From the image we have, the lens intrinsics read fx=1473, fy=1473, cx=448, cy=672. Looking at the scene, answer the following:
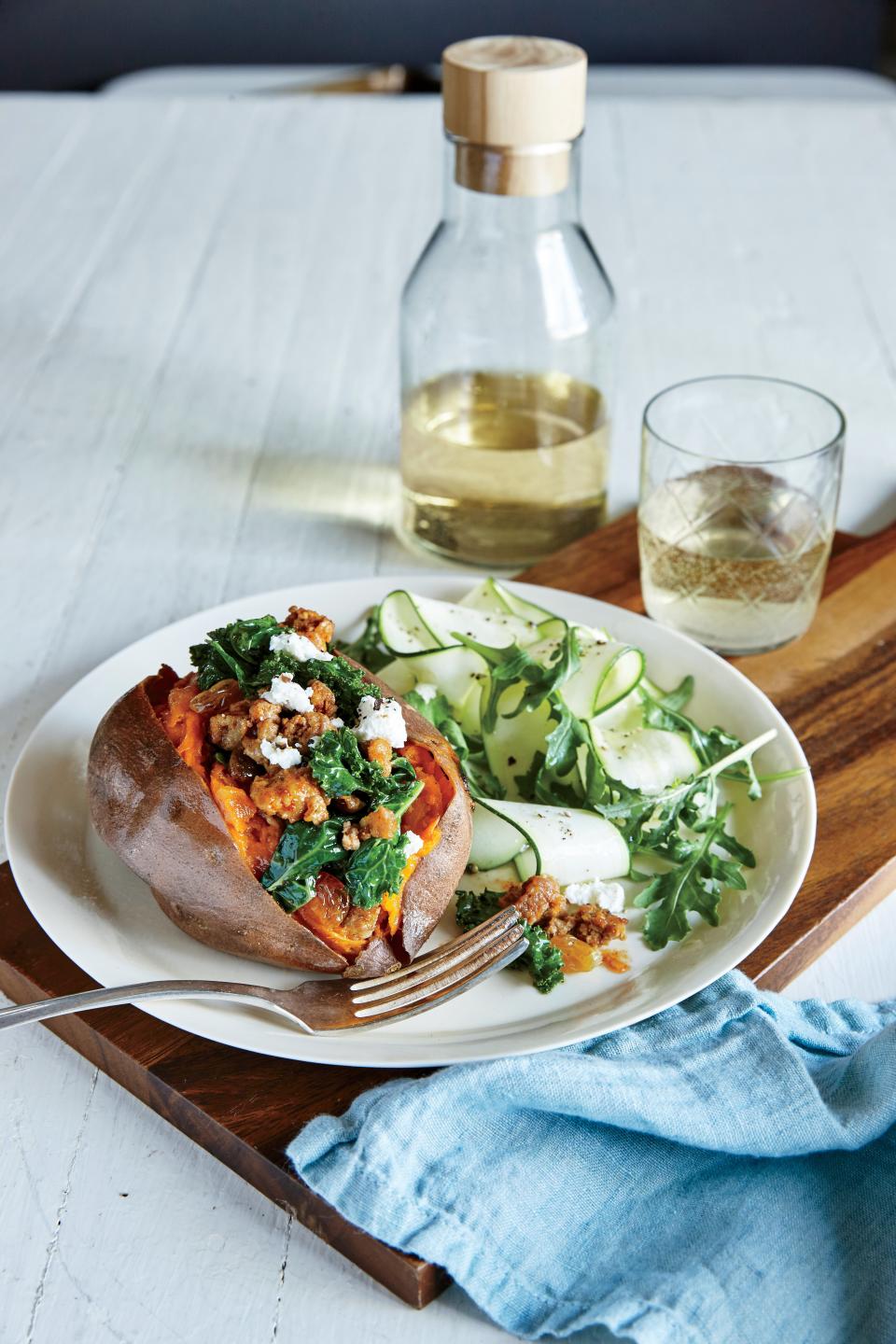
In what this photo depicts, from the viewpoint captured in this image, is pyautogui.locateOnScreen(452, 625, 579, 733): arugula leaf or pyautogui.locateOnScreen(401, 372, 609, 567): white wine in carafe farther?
pyautogui.locateOnScreen(401, 372, 609, 567): white wine in carafe

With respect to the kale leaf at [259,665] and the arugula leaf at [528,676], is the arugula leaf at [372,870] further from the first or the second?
the arugula leaf at [528,676]

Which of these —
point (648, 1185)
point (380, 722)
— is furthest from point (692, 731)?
point (648, 1185)

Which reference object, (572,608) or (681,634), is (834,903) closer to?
(681,634)

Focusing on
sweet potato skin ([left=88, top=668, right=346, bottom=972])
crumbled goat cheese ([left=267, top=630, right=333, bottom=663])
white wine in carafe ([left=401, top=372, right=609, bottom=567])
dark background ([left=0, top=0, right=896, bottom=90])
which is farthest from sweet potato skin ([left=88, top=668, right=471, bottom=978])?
dark background ([left=0, top=0, right=896, bottom=90])

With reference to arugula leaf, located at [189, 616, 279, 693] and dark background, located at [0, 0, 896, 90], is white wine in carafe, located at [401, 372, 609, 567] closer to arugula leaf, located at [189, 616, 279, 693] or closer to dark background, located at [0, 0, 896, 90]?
arugula leaf, located at [189, 616, 279, 693]

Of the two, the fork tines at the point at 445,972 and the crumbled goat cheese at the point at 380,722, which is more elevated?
the crumbled goat cheese at the point at 380,722

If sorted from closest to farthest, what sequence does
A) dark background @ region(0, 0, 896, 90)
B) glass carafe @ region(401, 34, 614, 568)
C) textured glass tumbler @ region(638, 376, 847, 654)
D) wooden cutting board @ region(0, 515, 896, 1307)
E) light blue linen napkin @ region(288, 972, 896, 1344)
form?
light blue linen napkin @ region(288, 972, 896, 1344), wooden cutting board @ region(0, 515, 896, 1307), textured glass tumbler @ region(638, 376, 847, 654), glass carafe @ region(401, 34, 614, 568), dark background @ region(0, 0, 896, 90)

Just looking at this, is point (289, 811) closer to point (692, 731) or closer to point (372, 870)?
point (372, 870)

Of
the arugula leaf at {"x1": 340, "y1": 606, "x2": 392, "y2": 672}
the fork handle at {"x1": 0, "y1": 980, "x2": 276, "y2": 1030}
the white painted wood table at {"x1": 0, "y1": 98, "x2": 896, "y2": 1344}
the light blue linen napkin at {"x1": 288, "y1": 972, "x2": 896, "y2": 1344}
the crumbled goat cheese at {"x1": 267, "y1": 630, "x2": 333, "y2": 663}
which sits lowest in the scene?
A: the white painted wood table at {"x1": 0, "y1": 98, "x2": 896, "y2": 1344}

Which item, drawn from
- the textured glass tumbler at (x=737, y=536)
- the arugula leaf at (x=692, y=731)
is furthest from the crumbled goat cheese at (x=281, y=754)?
the textured glass tumbler at (x=737, y=536)
